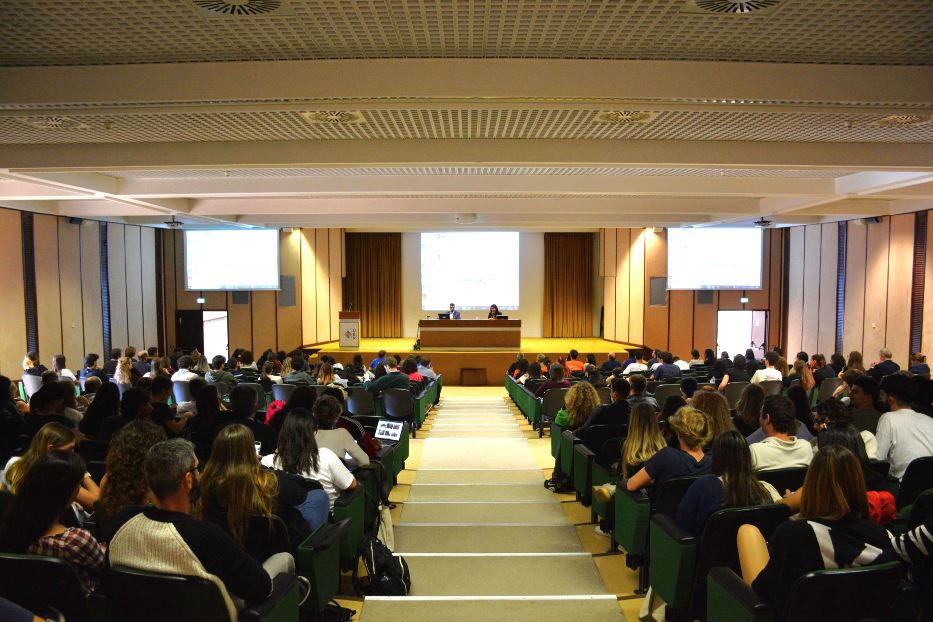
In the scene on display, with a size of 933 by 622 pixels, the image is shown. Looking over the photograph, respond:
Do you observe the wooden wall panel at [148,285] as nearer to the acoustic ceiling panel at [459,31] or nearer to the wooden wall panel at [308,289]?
the wooden wall panel at [308,289]

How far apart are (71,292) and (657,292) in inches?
543

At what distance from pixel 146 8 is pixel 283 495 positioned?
2.42m

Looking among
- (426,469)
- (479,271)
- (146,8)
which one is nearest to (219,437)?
(146,8)

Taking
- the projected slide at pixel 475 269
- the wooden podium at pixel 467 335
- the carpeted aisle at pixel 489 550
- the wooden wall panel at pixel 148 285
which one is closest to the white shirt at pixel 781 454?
the carpeted aisle at pixel 489 550

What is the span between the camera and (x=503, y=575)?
14.1 ft

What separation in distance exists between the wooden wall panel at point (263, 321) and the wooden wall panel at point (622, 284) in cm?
957

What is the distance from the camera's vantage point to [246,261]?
52.3 ft

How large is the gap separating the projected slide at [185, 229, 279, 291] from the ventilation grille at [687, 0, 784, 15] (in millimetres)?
13637

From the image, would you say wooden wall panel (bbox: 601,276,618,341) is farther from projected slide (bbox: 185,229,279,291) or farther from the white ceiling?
the white ceiling

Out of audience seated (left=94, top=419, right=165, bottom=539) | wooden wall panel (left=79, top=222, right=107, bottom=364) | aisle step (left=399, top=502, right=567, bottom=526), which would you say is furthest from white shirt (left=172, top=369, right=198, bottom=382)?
wooden wall panel (left=79, top=222, right=107, bottom=364)

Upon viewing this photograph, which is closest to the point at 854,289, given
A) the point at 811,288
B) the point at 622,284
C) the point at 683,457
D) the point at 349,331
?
the point at 811,288

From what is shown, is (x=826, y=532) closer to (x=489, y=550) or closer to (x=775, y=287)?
(x=489, y=550)

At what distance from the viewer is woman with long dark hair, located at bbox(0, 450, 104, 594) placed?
248 cm

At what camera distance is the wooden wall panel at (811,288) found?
55.1ft
